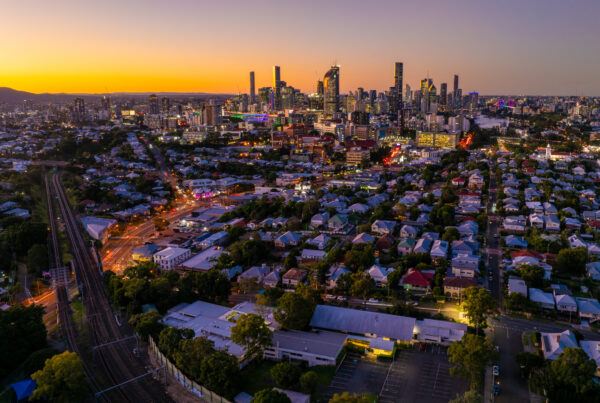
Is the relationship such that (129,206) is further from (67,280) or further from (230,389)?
(230,389)

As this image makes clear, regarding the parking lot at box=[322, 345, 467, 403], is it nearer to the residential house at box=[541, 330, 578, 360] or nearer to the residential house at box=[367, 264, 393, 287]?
the residential house at box=[541, 330, 578, 360]

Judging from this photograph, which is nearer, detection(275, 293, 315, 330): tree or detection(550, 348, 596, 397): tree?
detection(550, 348, 596, 397): tree

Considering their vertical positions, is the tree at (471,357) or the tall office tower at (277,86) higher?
the tall office tower at (277,86)

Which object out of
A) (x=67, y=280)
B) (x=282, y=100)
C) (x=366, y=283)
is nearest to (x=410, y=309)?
(x=366, y=283)

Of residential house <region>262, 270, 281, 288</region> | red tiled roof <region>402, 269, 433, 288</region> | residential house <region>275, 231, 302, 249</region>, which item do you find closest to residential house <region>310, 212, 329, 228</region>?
residential house <region>275, 231, 302, 249</region>

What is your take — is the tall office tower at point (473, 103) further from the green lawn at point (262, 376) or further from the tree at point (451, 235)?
the green lawn at point (262, 376)

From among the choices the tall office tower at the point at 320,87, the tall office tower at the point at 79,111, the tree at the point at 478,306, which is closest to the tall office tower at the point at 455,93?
the tall office tower at the point at 320,87
